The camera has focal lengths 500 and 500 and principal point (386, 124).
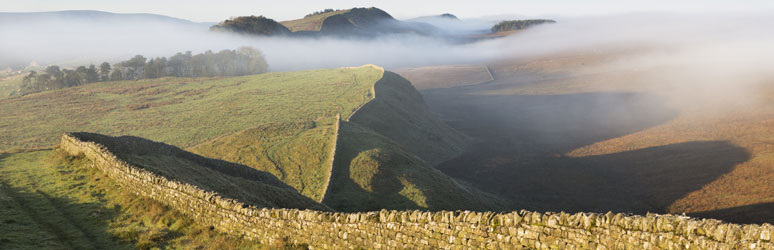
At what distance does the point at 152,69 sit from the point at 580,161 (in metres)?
97.9

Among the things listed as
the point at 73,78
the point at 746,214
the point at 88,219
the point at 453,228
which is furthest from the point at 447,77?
the point at 453,228

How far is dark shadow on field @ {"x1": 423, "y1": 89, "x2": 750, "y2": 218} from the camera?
44719 mm

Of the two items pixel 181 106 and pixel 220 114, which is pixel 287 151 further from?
pixel 181 106

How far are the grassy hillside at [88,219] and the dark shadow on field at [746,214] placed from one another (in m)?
35.9

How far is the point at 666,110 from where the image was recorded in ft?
294

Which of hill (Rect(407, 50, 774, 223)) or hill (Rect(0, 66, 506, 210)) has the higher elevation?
hill (Rect(0, 66, 506, 210))

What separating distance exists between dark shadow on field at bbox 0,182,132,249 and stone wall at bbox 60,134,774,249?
5.61 ft

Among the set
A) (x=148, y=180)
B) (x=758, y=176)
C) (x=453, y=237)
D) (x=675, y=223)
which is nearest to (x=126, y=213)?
(x=148, y=180)

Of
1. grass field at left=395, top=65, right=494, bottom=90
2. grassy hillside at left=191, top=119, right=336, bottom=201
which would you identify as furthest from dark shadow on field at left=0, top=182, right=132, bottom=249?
grass field at left=395, top=65, right=494, bottom=90

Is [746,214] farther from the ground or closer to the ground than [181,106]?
closer to the ground

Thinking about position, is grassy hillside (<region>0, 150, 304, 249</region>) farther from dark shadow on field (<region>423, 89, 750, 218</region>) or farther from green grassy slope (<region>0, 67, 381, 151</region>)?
green grassy slope (<region>0, 67, 381, 151</region>)

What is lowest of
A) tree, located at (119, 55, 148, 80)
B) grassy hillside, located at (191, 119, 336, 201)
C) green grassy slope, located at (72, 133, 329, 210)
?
grassy hillside, located at (191, 119, 336, 201)

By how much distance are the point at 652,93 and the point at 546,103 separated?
2245 cm

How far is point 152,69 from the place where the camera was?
381 feet
